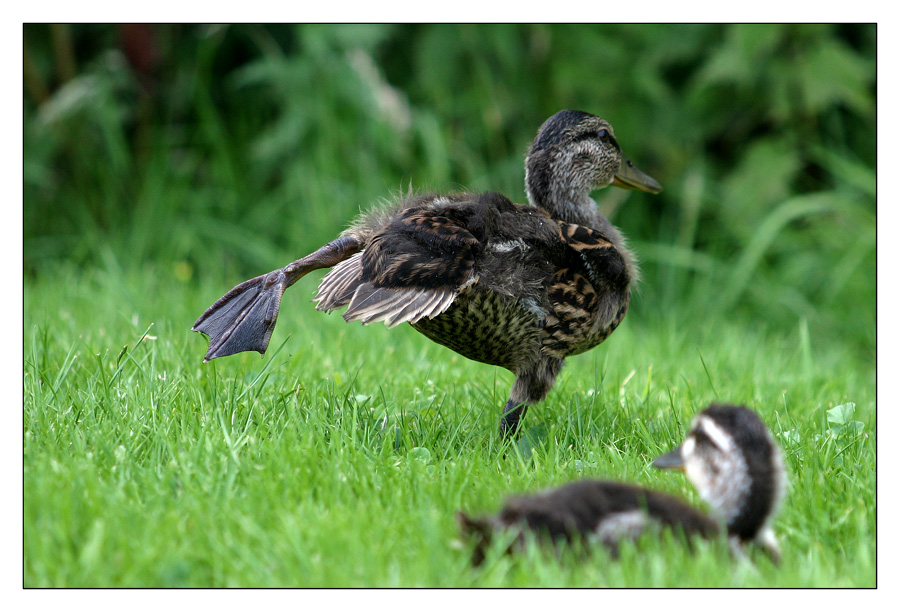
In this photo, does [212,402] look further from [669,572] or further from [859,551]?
[859,551]

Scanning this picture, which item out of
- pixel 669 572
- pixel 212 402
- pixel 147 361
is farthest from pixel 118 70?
pixel 669 572

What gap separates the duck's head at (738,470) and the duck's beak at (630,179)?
2037 mm

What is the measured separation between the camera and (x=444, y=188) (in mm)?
6441

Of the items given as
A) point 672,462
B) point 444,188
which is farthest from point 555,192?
point 444,188

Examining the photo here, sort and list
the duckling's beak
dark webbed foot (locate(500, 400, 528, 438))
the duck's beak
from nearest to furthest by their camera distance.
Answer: the duckling's beak
dark webbed foot (locate(500, 400, 528, 438))
the duck's beak

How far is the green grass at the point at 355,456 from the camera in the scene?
2195 millimetres

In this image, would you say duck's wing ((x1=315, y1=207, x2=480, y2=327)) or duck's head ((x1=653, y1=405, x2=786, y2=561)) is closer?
duck's head ((x1=653, y1=405, x2=786, y2=561))

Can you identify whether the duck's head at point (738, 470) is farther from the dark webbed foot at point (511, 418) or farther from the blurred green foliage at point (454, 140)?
the blurred green foliage at point (454, 140)

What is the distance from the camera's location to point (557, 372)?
359 centimetres

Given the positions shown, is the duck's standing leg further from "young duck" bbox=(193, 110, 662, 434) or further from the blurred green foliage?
the blurred green foliage

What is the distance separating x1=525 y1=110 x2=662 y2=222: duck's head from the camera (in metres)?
4.01

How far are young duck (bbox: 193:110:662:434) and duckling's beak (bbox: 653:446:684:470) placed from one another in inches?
34.2

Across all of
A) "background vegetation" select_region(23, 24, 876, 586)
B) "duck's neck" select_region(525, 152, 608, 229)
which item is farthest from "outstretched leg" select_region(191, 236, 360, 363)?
"duck's neck" select_region(525, 152, 608, 229)

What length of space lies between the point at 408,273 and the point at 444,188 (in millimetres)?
3478
